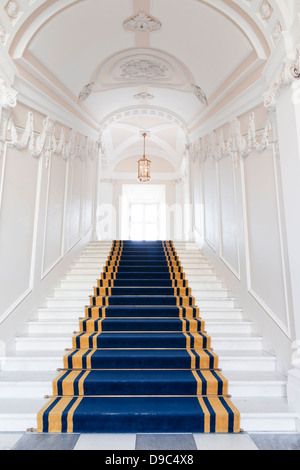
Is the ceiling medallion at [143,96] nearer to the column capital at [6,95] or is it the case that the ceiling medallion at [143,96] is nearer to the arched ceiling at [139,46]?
the arched ceiling at [139,46]

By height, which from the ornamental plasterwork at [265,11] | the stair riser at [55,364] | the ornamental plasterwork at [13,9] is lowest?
the stair riser at [55,364]

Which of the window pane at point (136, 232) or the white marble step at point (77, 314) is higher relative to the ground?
the window pane at point (136, 232)

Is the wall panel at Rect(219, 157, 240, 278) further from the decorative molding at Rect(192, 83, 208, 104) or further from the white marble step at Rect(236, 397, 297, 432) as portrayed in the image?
the white marble step at Rect(236, 397, 297, 432)

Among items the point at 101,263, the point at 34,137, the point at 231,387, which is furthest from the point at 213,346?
the point at 34,137

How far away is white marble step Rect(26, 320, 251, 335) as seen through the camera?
10.7 feet

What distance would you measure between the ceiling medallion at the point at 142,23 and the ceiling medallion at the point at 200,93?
4.27ft

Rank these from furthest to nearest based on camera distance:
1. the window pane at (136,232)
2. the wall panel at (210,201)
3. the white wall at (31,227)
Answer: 1. the window pane at (136,232)
2. the wall panel at (210,201)
3. the white wall at (31,227)

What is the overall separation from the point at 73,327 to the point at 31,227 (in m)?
1.40

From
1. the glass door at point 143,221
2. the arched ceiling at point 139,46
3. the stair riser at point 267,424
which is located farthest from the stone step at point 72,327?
the glass door at point 143,221

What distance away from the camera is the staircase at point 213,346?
2.14 meters

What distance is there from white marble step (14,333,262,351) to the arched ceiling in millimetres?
3195

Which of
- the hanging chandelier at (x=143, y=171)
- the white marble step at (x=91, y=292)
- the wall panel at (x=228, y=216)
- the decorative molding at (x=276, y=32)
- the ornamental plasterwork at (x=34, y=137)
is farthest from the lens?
the hanging chandelier at (x=143, y=171)

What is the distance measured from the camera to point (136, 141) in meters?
10.0

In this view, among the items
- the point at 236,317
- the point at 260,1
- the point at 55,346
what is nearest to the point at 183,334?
the point at 236,317
